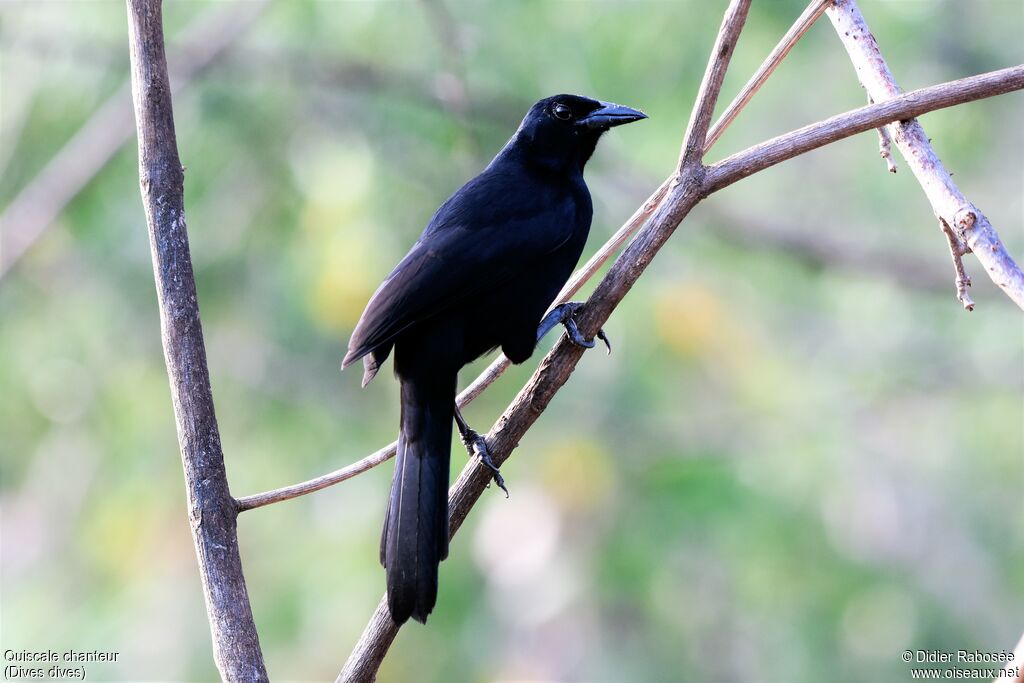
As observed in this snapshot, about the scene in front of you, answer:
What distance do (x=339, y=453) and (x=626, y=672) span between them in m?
1.98

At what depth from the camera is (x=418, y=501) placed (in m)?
2.41

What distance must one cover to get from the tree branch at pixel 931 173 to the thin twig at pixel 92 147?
3.74 meters

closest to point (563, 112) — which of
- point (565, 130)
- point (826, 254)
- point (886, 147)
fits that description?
point (565, 130)

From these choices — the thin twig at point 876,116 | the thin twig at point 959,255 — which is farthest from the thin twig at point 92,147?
the thin twig at point 959,255

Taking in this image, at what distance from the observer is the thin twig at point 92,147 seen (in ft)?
17.2

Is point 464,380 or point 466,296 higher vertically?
point 466,296

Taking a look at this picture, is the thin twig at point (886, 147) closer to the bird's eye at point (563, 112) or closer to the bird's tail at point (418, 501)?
the bird's tail at point (418, 501)

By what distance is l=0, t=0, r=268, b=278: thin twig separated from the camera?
523 cm

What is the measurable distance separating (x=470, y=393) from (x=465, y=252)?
64cm

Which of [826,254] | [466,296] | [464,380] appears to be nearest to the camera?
[466,296]

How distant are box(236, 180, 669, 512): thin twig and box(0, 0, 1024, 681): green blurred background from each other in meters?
2.48

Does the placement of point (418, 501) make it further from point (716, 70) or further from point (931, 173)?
point (931, 173)

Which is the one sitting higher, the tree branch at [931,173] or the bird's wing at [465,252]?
the tree branch at [931,173]

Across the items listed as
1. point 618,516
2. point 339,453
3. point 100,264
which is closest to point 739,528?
point 618,516
